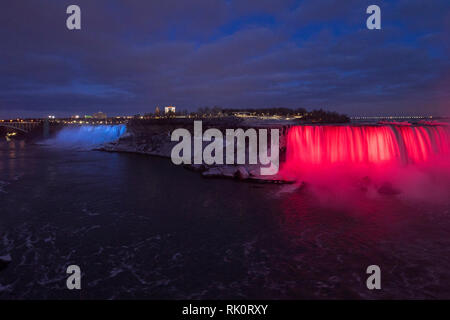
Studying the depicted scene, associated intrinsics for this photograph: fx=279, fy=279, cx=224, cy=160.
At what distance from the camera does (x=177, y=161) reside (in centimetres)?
4291

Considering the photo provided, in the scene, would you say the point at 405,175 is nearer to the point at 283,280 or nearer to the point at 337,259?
the point at 337,259

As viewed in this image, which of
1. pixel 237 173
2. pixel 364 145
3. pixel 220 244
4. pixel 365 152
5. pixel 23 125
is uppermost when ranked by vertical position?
pixel 23 125

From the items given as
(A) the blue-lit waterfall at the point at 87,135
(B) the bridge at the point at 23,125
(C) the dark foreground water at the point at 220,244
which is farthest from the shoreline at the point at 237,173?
(B) the bridge at the point at 23,125

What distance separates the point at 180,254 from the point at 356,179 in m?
20.4

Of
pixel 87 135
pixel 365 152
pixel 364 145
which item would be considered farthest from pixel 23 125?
pixel 365 152

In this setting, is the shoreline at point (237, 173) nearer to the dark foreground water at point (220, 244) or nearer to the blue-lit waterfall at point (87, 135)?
the dark foreground water at point (220, 244)

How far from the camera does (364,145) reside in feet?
105

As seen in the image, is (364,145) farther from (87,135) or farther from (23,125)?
(23,125)

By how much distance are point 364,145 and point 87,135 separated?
7723 centimetres

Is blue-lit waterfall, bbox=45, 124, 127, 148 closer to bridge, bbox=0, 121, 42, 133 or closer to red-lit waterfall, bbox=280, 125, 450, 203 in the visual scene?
bridge, bbox=0, 121, 42, 133

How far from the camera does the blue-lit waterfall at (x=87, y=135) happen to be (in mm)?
75800

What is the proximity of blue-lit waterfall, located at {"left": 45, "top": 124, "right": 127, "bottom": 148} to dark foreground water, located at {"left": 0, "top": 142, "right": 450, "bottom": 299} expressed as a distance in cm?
5492

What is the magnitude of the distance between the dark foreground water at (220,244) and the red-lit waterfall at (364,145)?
10056 millimetres

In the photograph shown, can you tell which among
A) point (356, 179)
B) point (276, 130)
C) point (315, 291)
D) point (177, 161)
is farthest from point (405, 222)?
point (177, 161)
